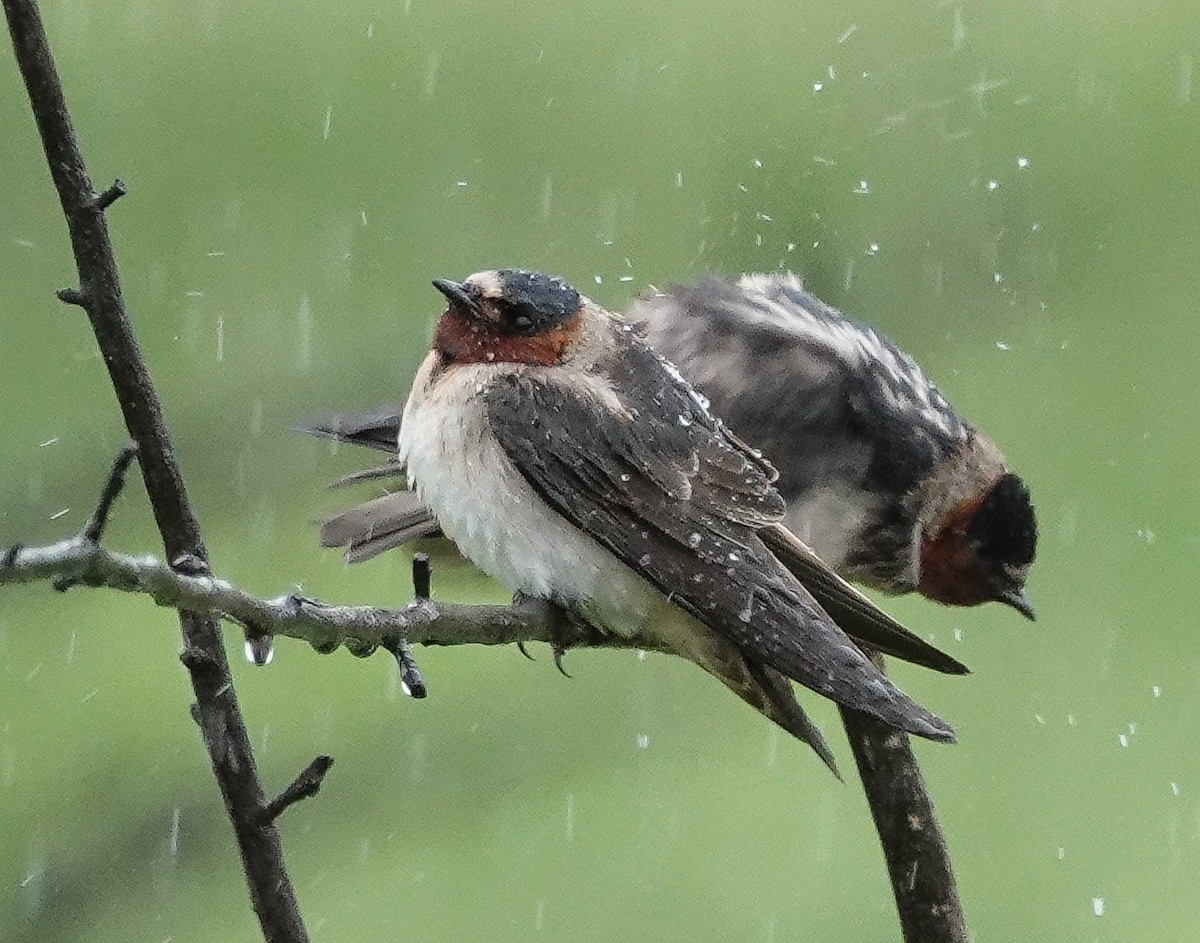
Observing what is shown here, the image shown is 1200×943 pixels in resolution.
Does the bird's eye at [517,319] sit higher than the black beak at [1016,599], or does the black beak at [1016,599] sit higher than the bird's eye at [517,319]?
the bird's eye at [517,319]

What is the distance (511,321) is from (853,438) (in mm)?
684

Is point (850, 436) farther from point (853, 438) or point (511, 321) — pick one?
point (511, 321)

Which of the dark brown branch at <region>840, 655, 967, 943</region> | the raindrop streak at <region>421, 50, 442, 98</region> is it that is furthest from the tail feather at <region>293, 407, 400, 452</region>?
the raindrop streak at <region>421, 50, 442, 98</region>

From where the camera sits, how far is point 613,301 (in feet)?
8.41

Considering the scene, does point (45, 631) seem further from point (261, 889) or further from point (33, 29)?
point (33, 29)

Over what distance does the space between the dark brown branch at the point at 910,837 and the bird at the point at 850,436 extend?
0.35 metres

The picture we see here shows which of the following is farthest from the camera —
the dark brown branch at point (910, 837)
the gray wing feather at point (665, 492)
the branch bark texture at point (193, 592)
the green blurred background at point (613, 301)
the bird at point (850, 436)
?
the green blurred background at point (613, 301)

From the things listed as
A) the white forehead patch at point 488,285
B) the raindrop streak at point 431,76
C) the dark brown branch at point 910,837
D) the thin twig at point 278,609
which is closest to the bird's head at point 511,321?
the white forehead patch at point 488,285

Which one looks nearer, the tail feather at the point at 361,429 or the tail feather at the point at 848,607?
the tail feather at the point at 848,607

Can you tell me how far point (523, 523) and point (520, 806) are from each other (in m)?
1.64

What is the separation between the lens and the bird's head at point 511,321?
147 centimetres

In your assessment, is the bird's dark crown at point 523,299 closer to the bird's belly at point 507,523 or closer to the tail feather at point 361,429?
the bird's belly at point 507,523

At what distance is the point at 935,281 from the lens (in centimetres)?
272

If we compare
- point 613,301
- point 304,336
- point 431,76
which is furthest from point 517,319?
point 431,76
